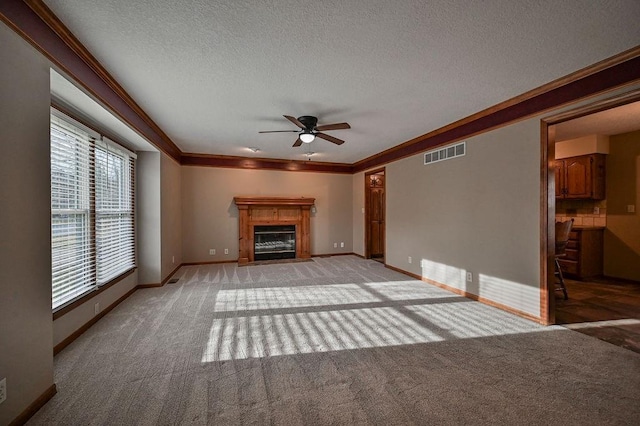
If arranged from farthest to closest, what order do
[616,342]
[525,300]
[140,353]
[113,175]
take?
[113,175]
[525,300]
[616,342]
[140,353]

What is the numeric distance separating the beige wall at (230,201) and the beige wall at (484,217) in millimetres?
2520

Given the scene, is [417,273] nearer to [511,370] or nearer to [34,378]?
[511,370]

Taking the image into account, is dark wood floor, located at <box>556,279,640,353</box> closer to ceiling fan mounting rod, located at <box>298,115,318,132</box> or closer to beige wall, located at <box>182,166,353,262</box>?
Answer: ceiling fan mounting rod, located at <box>298,115,318,132</box>

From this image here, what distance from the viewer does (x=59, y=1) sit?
1658 millimetres

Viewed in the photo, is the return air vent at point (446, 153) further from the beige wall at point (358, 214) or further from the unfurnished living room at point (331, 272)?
the beige wall at point (358, 214)

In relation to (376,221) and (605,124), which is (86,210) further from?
(605,124)

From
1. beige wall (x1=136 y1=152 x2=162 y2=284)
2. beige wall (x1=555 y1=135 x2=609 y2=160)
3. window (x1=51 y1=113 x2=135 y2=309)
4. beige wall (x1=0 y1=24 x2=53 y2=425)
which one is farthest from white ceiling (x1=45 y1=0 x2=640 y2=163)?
beige wall (x1=555 y1=135 x2=609 y2=160)

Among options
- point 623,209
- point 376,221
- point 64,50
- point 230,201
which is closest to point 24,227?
point 64,50

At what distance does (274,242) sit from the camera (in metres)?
6.67

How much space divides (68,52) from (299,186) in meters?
5.14

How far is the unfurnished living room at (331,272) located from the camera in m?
1.66

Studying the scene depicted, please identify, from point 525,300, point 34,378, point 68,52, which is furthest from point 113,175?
point 525,300

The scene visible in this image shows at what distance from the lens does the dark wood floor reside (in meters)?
2.63

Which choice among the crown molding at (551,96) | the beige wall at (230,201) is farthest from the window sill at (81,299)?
the crown molding at (551,96)
